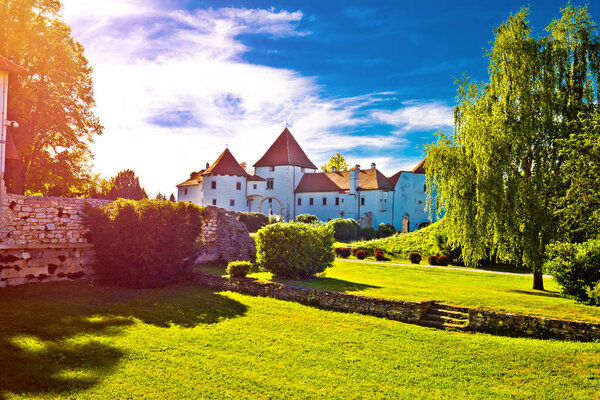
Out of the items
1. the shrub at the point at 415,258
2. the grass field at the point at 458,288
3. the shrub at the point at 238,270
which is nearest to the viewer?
the grass field at the point at 458,288

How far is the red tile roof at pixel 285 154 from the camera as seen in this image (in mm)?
56125

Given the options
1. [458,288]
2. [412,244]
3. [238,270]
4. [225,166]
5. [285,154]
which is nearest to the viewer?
[238,270]

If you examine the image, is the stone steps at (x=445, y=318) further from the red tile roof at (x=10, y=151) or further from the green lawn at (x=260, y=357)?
the red tile roof at (x=10, y=151)

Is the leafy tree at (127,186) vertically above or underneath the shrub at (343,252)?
above

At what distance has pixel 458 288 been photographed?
669 inches

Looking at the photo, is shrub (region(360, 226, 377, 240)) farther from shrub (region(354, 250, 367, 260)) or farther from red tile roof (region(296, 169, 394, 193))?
shrub (region(354, 250, 367, 260))

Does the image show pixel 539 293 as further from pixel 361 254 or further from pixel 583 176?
pixel 361 254

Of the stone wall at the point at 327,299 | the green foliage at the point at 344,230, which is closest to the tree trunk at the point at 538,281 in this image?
the stone wall at the point at 327,299

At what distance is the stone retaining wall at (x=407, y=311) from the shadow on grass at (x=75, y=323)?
1.51m

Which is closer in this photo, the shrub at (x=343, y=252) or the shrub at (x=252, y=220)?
the shrub at (x=343, y=252)

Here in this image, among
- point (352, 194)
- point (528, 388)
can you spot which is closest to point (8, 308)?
point (528, 388)

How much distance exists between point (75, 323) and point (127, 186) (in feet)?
142

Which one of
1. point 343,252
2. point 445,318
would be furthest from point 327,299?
point 343,252

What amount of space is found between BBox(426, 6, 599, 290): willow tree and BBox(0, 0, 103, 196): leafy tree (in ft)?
72.8
